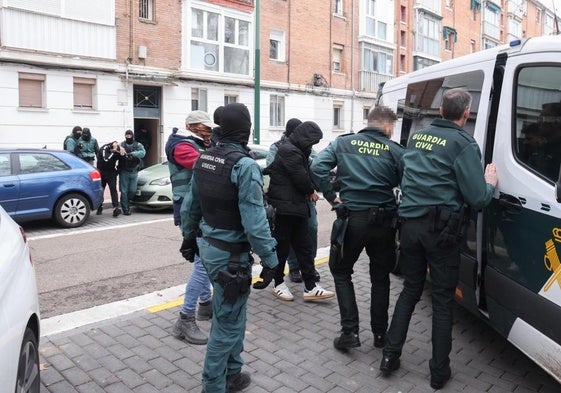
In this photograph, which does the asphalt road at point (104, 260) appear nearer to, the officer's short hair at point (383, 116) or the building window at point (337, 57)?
the officer's short hair at point (383, 116)

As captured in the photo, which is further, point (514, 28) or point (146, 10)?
point (514, 28)

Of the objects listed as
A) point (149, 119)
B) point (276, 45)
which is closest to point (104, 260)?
point (149, 119)

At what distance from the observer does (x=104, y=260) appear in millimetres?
6820

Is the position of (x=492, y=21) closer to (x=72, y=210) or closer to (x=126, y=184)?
(x=126, y=184)

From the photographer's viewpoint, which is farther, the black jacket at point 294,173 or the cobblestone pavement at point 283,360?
the black jacket at point 294,173

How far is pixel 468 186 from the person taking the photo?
3.19m

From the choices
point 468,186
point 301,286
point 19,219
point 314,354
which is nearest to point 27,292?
point 314,354

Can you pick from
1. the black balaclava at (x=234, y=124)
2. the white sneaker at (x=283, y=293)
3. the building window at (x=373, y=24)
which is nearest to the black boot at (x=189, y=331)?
the white sneaker at (x=283, y=293)

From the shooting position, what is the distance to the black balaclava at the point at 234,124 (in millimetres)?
3096

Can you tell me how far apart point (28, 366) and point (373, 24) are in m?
28.8

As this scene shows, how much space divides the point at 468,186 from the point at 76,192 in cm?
782

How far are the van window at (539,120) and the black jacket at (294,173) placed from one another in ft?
6.38

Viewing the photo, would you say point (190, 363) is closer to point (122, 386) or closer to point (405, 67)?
point (122, 386)

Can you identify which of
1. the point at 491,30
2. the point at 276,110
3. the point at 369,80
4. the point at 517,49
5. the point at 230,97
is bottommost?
the point at 517,49
